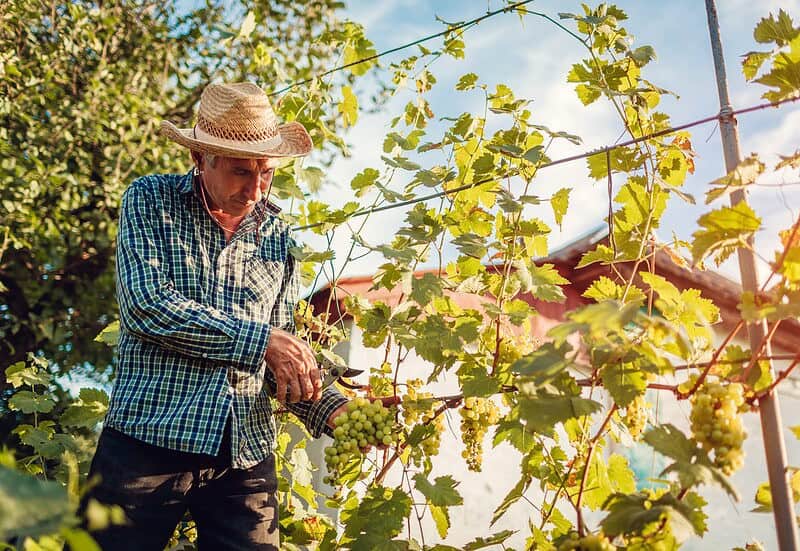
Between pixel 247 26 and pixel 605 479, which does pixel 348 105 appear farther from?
pixel 605 479

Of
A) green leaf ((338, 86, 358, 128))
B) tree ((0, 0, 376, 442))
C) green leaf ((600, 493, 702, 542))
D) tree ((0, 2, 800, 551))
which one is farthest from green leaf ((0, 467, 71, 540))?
tree ((0, 0, 376, 442))

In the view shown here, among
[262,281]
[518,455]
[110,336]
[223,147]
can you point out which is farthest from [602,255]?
[518,455]

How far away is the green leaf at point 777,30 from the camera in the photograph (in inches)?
58.3

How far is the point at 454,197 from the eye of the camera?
230 cm

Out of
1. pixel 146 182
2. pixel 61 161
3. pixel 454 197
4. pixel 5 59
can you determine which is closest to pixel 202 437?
pixel 146 182

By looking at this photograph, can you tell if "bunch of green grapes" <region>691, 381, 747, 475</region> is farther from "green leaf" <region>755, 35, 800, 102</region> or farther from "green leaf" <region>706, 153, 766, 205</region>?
"green leaf" <region>755, 35, 800, 102</region>

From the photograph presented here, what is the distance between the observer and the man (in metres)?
1.70

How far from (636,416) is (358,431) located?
68 centimetres

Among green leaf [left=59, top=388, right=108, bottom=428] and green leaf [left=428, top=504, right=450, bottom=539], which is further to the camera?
green leaf [left=59, top=388, right=108, bottom=428]

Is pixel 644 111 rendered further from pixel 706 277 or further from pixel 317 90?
pixel 706 277

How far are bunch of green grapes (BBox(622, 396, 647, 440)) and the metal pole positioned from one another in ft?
1.27

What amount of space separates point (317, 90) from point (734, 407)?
1.99m

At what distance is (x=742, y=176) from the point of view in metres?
1.44

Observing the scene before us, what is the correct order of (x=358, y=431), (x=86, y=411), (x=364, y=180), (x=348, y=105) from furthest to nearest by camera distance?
(x=348, y=105), (x=86, y=411), (x=364, y=180), (x=358, y=431)
